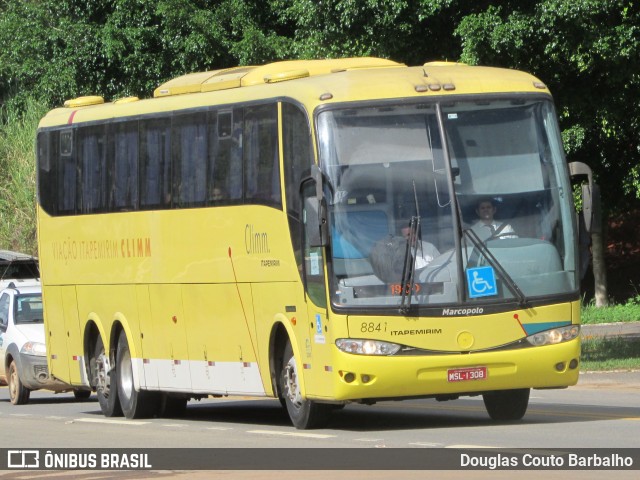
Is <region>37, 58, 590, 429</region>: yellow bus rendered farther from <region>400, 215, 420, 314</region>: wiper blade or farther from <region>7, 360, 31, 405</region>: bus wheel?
<region>7, 360, 31, 405</region>: bus wheel

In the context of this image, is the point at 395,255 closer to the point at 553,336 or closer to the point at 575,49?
the point at 553,336

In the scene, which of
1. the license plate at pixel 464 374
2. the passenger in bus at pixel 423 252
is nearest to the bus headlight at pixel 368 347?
the license plate at pixel 464 374

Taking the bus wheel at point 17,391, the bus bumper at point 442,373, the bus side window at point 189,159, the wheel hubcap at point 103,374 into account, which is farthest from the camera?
the bus wheel at point 17,391

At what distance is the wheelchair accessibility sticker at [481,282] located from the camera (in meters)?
15.4

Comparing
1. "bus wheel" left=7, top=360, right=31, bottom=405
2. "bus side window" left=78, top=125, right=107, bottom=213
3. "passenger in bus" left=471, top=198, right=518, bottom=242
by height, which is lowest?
"bus wheel" left=7, top=360, right=31, bottom=405

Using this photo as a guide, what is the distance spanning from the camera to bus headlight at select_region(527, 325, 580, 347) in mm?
15578

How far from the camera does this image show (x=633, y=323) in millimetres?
36531

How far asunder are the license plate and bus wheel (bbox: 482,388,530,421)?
4.03 ft

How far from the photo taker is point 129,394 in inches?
813

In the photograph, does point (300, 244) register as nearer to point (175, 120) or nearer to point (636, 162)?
point (175, 120)

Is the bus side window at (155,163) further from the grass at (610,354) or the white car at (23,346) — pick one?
the grass at (610,354)

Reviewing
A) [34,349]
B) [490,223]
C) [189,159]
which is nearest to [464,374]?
[490,223]

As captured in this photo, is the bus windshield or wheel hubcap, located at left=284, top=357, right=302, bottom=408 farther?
wheel hubcap, located at left=284, top=357, right=302, bottom=408

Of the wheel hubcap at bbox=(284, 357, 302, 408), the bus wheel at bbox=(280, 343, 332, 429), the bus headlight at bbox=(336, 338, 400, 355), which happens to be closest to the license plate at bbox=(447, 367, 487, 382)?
the bus headlight at bbox=(336, 338, 400, 355)
